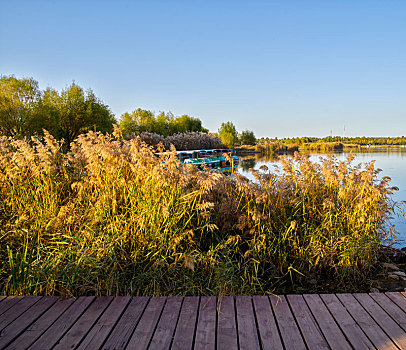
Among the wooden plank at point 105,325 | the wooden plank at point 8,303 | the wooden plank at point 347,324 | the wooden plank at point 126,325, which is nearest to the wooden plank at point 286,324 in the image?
the wooden plank at point 347,324

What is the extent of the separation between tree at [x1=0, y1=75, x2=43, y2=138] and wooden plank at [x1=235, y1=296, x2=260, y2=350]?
77.4ft

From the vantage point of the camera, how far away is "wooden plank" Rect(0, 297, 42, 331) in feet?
6.32

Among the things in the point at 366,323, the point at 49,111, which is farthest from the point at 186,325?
the point at 49,111

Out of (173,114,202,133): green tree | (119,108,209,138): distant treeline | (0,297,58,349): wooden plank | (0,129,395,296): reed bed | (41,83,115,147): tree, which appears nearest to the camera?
(0,297,58,349): wooden plank

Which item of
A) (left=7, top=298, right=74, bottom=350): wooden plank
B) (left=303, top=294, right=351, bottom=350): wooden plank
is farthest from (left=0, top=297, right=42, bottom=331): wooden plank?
(left=303, top=294, right=351, bottom=350): wooden plank

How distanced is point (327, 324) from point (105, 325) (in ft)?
4.48

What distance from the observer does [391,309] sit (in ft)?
6.61

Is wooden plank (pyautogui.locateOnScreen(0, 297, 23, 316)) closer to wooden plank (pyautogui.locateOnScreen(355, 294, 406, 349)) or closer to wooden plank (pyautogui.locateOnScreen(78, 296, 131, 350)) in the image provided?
wooden plank (pyautogui.locateOnScreen(78, 296, 131, 350))

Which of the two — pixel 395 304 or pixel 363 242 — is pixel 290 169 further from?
pixel 395 304

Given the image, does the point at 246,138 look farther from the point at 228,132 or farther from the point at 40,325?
the point at 40,325

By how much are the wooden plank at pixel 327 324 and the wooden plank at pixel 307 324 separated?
0.10 feet

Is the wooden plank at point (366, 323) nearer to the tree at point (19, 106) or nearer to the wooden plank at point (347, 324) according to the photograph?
the wooden plank at point (347, 324)

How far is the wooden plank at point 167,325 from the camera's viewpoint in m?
1.68

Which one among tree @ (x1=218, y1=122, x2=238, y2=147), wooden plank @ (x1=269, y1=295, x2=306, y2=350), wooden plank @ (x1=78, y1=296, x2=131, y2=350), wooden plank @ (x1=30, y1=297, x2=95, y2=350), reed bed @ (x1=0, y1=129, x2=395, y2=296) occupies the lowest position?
wooden plank @ (x1=30, y1=297, x2=95, y2=350)
